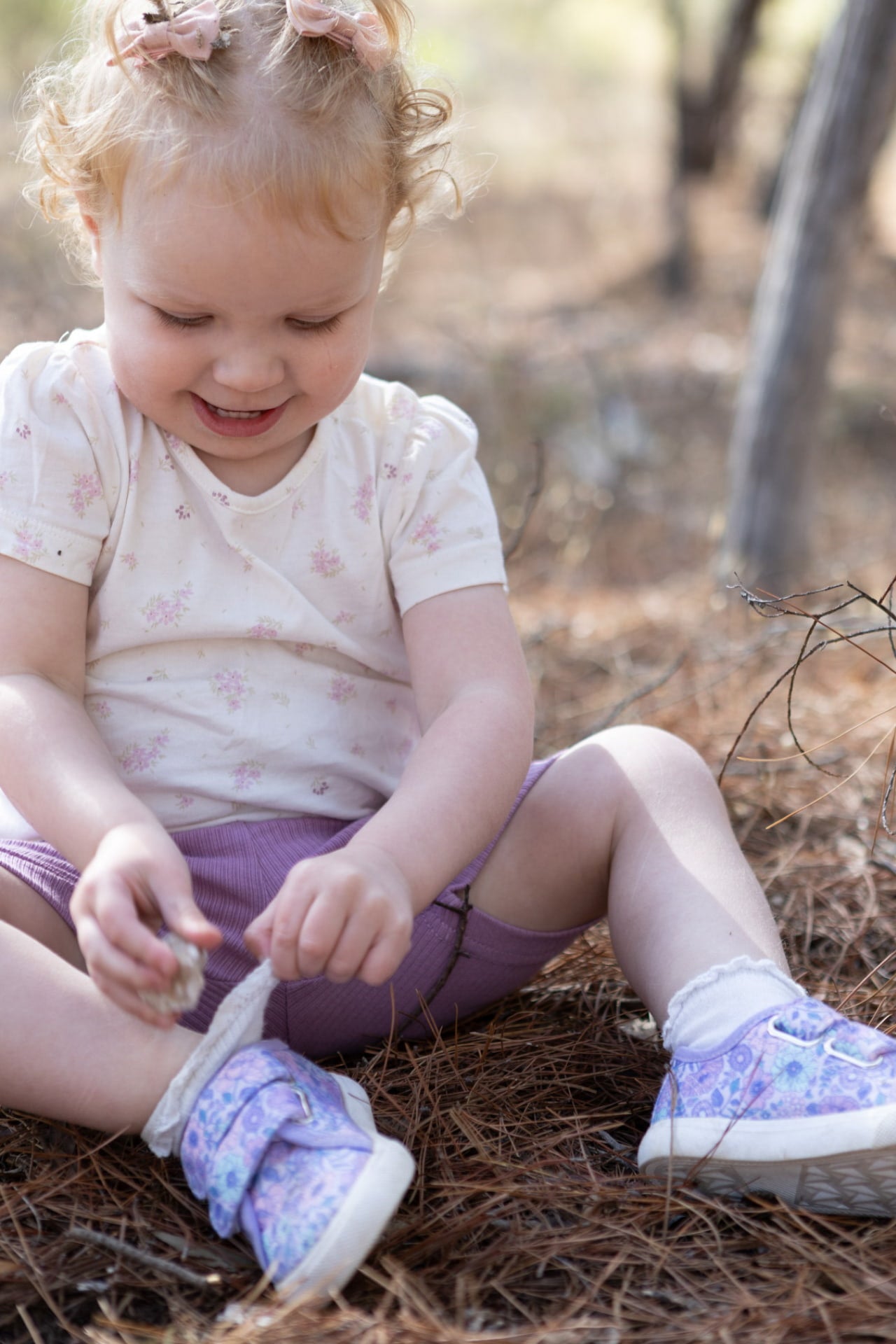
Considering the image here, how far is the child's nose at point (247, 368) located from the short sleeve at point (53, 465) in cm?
20

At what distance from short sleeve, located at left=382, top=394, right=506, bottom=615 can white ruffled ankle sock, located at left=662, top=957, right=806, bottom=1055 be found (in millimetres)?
509

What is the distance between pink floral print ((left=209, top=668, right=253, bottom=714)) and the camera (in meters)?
1.44

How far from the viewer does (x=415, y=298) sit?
696 cm

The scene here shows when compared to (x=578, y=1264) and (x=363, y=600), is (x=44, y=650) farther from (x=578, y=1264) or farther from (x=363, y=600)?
(x=578, y=1264)

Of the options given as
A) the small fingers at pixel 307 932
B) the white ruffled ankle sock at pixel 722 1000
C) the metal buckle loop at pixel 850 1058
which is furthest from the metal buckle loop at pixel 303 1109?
the metal buckle loop at pixel 850 1058

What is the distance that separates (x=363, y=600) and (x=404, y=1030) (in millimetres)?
490

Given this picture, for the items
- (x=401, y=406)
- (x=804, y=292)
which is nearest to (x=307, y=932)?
(x=401, y=406)

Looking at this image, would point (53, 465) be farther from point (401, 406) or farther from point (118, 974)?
point (118, 974)

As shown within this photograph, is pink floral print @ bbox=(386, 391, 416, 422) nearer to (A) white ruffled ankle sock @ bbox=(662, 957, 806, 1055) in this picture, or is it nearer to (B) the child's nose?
A: (B) the child's nose

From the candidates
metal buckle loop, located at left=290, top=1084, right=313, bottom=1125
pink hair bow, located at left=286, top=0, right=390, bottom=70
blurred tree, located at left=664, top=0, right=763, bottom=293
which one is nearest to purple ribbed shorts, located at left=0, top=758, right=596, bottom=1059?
metal buckle loop, located at left=290, top=1084, right=313, bottom=1125

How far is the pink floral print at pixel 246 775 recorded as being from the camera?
1438 millimetres

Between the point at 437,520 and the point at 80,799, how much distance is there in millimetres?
523

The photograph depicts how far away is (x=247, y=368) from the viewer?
1.24 metres

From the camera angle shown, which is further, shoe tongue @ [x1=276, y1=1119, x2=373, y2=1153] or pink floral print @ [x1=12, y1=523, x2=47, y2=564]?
pink floral print @ [x1=12, y1=523, x2=47, y2=564]
